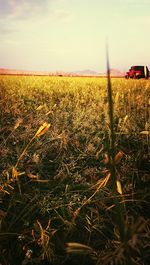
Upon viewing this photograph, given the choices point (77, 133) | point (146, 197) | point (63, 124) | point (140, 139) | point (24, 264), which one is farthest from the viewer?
point (63, 124)

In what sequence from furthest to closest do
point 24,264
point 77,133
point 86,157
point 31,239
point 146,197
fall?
1. point 77,133
2. point 86,157
3. point 146,197
4. point 31,239
5. point 24,264

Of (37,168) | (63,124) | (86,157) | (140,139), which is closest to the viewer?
(37,168)

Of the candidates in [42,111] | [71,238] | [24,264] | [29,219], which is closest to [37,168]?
[29,219]

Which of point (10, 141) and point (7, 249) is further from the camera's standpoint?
point (10, 141)

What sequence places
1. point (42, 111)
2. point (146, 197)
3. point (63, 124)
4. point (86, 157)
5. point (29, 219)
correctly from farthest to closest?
point (42, 111) → point (63, 124) → point (86, 157) → point (146, 197) → point (29, 219)

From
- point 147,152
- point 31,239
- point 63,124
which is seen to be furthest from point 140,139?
point 31,239

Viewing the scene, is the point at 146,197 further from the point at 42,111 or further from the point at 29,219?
the point at 42,111

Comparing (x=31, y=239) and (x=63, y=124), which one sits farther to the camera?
(x=63, y=124)

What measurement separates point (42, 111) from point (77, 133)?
1.16m

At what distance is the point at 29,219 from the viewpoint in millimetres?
1656

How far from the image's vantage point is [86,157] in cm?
240

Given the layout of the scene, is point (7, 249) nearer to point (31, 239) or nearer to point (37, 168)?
point (31, 239)

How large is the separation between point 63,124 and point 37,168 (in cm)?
103

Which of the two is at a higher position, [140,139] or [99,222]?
[140,139]
